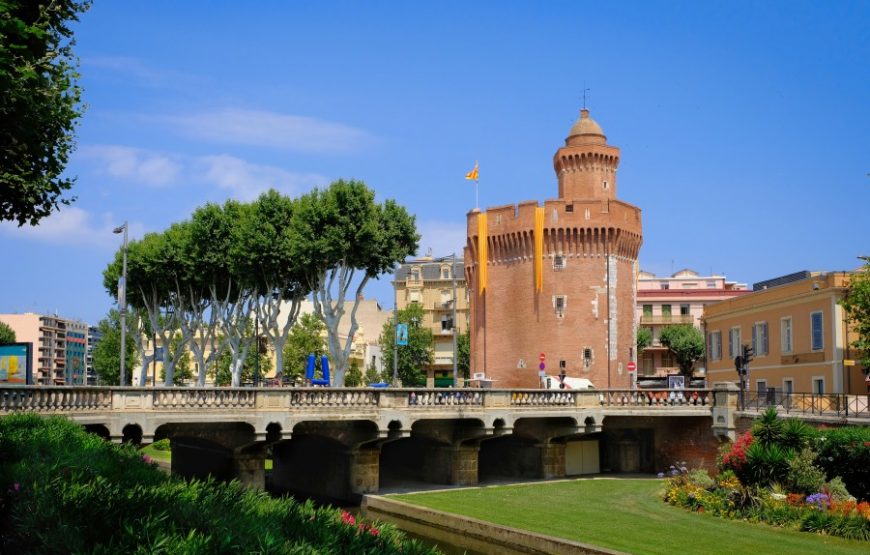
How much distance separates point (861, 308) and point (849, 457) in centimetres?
1231

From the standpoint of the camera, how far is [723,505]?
31453mm

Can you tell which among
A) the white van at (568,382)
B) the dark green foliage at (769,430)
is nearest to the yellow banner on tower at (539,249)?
the white van at (568,382)

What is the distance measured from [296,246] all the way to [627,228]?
25.1 metres

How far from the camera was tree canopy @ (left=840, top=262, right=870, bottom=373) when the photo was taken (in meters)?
40.2

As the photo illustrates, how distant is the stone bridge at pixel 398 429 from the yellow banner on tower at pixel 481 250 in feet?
69.2

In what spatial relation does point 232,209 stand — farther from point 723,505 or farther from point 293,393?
point 723,505

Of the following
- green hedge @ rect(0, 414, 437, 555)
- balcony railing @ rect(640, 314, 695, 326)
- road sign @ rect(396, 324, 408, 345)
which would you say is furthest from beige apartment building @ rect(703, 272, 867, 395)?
balcony railing @ rect(640, 314, 695, 326)

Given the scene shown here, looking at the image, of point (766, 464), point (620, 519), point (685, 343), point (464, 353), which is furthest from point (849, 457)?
point (464, 353)

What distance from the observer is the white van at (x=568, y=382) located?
5750 cm

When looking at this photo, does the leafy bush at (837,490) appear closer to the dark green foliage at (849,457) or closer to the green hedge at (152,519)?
the dark green foliage at (849,457)

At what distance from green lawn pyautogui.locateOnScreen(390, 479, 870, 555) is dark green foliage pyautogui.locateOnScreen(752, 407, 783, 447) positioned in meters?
3.39

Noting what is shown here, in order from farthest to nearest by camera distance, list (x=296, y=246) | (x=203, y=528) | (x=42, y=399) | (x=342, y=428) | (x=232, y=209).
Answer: (x=232, y=209) < (x=296, y=246) < (x=342, y=428) < (x=42, y=399) < (x=203, y=528)

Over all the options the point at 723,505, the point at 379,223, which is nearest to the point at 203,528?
the point at 723,505

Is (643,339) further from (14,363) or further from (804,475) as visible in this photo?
(14,363)
